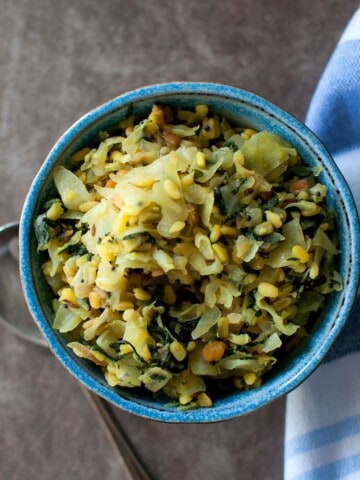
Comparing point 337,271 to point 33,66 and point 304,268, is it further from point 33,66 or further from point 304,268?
point 33,66

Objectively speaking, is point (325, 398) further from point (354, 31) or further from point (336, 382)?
point (354, 31)

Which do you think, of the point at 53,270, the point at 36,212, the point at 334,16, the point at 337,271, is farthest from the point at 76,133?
the point at 334,16

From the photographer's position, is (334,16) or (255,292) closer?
(255,292)

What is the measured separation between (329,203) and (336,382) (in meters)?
0.51

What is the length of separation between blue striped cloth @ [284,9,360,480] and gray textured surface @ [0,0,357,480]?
15 centimetres

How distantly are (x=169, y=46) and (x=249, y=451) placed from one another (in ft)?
3.62

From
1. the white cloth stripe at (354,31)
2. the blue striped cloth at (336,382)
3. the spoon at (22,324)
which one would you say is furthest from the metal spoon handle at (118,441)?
the white cloth stripe at (354,31)

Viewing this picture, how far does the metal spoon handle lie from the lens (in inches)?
72.1

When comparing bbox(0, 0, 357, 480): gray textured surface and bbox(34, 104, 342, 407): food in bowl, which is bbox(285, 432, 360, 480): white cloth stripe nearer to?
bbox(0, 0, 357, 480): gray textured surface

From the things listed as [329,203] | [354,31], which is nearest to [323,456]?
[329,203]

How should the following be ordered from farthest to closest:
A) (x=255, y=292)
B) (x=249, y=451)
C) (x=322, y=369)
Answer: (x=249, y=451), (x=322, y=369), (x=255, y=292)

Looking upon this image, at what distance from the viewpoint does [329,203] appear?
1396 mm

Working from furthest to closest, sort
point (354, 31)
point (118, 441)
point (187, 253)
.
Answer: point (118, 441), point (354, 31), point (187, 253)

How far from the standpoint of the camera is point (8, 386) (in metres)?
1.88
